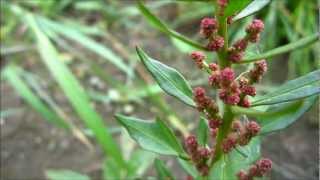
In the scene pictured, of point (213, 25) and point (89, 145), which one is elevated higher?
point (213, 25)

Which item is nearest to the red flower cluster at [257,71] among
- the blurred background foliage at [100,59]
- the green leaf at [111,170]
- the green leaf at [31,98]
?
the green leaf at [111,170]

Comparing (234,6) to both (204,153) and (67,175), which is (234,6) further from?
(67,175)

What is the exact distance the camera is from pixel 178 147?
838 millimetres

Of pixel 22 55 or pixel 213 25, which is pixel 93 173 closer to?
pixel 22 55

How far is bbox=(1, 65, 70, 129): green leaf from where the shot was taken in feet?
5.09

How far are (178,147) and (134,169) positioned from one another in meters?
0.48

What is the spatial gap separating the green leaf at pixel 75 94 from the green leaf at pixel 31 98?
2.1 inches

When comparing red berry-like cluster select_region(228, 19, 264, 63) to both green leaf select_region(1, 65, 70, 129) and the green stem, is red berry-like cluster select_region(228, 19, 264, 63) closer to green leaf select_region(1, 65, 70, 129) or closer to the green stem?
the green stem

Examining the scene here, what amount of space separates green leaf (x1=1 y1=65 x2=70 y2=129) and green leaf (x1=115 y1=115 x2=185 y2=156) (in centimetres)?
73

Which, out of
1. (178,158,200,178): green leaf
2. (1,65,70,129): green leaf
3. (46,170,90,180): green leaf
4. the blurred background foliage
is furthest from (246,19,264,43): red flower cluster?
(1,65,70,129): green leaf

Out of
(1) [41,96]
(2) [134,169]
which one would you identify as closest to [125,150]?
(2) [134,169]

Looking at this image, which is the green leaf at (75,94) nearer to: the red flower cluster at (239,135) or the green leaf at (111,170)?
the green leaf at (111,170)

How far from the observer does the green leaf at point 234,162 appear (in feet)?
2.67

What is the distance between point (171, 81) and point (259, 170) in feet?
0.50
